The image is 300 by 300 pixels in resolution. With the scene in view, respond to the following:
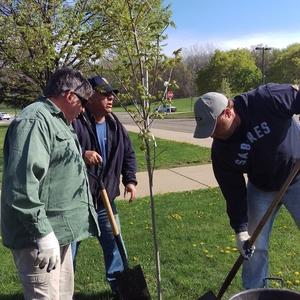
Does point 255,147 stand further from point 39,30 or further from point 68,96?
point 39,30

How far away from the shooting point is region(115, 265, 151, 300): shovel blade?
3.01m

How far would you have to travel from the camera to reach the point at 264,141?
2621 mm

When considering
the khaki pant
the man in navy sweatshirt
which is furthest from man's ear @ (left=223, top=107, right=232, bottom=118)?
the khaki pant

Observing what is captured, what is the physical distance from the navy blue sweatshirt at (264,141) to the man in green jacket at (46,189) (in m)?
1.04

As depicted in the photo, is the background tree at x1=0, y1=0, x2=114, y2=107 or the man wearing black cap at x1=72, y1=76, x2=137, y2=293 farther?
the background tree at x1=0, y1=0, x2=114, y2=107

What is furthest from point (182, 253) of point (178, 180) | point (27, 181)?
point (178, 180)

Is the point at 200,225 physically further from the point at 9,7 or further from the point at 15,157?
the point at 9,7

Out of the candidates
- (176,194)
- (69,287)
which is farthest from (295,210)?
(176,194)

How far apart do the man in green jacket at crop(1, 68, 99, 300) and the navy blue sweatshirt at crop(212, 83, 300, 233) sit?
40.9 inches

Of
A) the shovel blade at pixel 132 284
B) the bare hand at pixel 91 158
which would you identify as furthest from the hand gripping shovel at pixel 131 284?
the bare hand at pixel 91 158

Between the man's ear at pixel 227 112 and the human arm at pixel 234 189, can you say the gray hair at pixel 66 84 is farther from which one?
the human arm at pixel 234 189

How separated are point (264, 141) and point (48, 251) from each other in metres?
1.58

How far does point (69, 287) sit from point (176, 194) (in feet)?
13.5

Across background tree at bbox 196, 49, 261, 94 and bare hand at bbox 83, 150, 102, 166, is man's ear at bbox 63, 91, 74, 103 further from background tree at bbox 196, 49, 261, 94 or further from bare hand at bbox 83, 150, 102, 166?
background tree at bbox 196, 49, 261, 94
